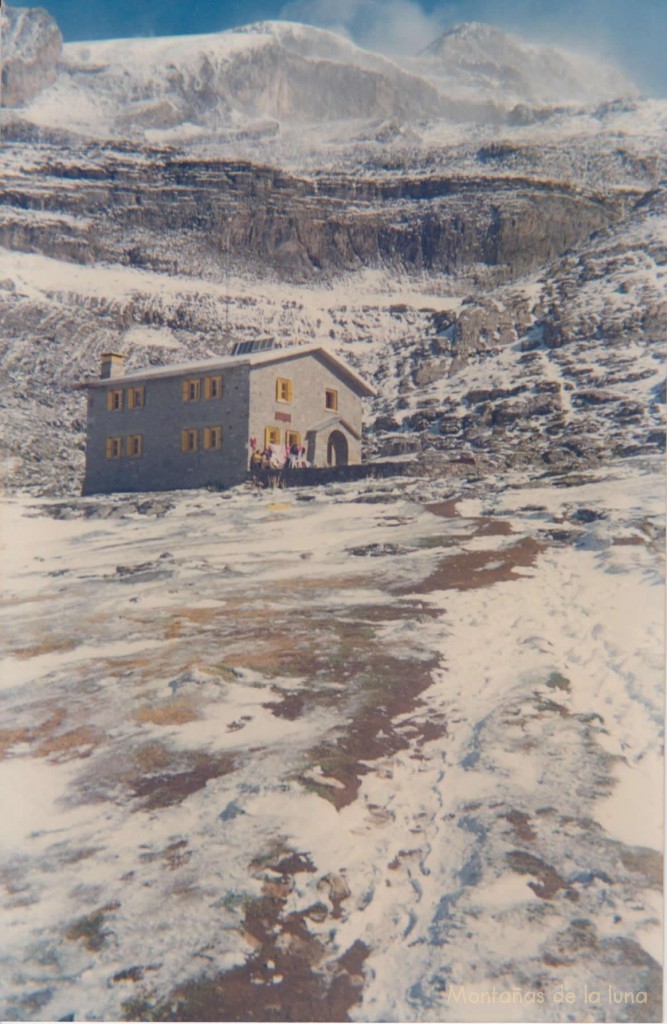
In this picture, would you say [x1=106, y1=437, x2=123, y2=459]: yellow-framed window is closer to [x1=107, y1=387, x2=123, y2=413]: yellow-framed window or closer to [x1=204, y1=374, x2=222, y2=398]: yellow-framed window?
[x1=107, y1=387, x2=123, y2=413]: yellow-framed window

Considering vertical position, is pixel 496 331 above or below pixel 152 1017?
above

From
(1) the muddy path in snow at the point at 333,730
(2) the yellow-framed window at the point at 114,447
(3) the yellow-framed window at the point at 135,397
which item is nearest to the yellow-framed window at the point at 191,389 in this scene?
(3) the yellow-framed window at the point at 135,397

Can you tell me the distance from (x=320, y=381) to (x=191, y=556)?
56.4 ft

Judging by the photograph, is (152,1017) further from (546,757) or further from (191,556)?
(191,556)

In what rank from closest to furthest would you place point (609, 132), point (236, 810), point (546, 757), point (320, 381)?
point (236, 810)
point (546, 757)
point (320, 381)
point (609, 132)

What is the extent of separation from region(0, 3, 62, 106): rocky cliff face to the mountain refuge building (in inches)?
3160

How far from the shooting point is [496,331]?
5403cm

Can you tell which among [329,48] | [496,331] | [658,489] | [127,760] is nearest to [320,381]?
[658,489]

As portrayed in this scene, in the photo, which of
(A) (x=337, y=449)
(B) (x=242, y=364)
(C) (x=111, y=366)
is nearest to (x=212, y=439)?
(B) (x=242, y=364)

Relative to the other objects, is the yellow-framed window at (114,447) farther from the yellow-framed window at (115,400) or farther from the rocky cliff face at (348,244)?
the rocky cliff face at (348,244)

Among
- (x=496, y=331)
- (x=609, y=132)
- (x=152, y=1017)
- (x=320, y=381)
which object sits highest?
(x=609, y=132)

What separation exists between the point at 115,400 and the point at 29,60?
86.1m

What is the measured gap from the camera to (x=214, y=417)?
1253 inches

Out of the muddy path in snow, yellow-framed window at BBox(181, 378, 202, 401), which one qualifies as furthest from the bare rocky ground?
yellow-framed window at BBox(181, 378, 202, 401)
